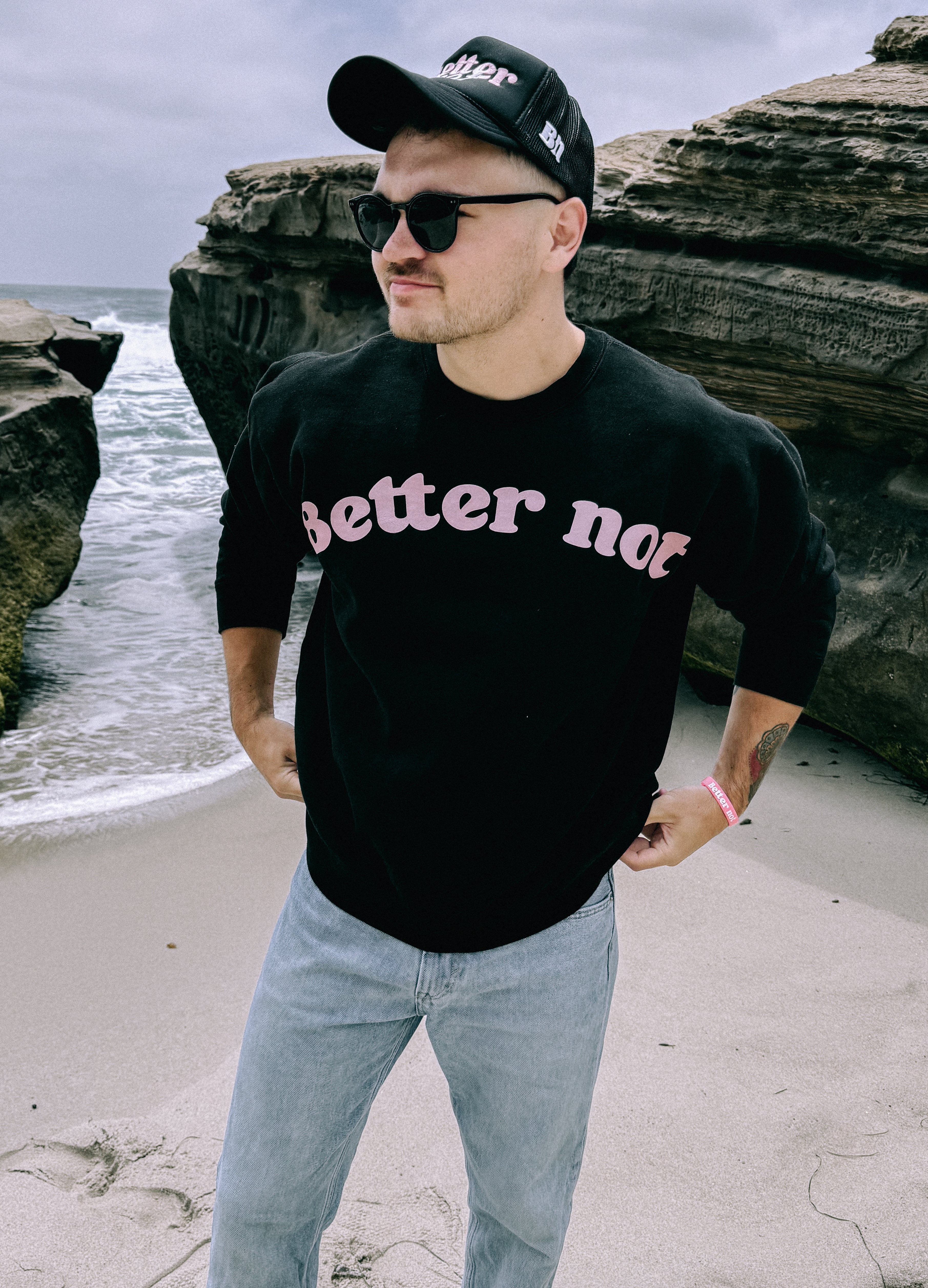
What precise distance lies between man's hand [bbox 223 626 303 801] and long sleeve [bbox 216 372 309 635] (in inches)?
1.2

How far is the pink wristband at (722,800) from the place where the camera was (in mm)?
1827

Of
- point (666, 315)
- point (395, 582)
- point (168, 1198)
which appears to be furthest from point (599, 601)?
point (666, 315)

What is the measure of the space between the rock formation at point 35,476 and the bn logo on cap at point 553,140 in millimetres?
4854

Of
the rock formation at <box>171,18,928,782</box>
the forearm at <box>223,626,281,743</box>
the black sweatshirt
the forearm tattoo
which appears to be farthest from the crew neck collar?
the rock formation at <box>171,18,928,782</box>

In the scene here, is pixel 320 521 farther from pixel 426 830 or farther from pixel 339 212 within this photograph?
pixel 339 212

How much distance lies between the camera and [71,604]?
8281mm

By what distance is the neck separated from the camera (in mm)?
1502

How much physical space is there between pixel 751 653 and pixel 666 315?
144 inches

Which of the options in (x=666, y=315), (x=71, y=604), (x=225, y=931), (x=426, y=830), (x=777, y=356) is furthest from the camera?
(x=71, y=604)

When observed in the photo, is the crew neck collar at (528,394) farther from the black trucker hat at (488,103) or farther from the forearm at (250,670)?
the forearm at (250,670)

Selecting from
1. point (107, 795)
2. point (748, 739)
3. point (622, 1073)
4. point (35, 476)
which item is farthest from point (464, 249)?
point (35, 476)

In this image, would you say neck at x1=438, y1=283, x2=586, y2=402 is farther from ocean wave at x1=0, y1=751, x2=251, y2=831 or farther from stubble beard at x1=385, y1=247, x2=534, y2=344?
ocean wave at x1=0, y1=751, x2=251, y2=831

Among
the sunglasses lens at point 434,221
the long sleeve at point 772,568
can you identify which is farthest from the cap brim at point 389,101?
the long sleeve at point 772,568

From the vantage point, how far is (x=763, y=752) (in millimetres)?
1887
